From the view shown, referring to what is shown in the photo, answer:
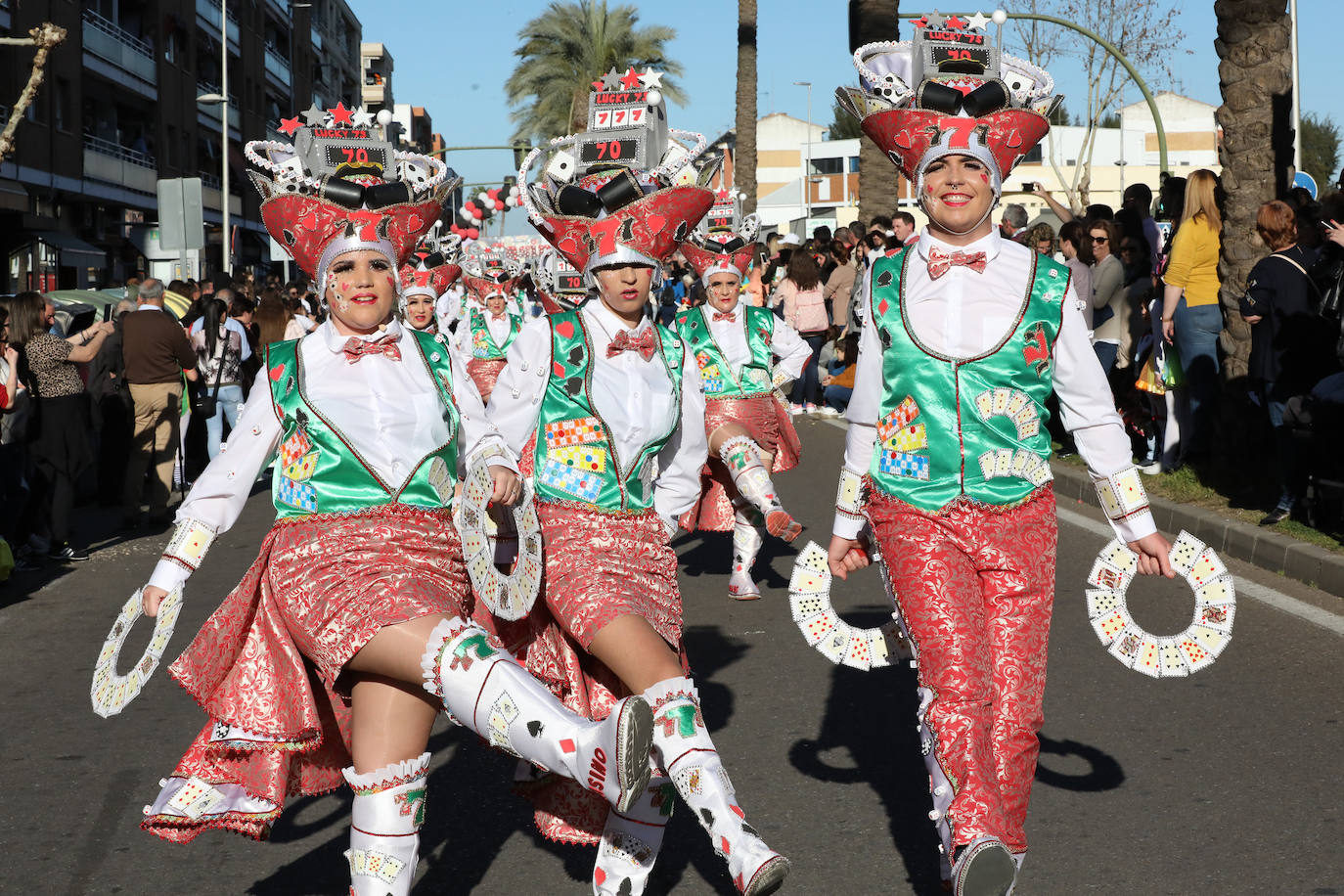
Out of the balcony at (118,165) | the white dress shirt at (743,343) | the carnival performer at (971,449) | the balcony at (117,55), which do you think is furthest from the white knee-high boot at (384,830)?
the balcony at (117,55)

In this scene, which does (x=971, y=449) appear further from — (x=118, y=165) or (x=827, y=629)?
(x=118, y=165)

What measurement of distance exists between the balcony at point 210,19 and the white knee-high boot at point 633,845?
60.2m

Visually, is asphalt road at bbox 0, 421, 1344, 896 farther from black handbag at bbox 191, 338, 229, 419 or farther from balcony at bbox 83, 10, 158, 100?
balcony at bbox 83, 10, 158, 100

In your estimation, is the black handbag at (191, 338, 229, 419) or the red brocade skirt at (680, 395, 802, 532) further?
the black handbag at (191, 338, 229, 419)

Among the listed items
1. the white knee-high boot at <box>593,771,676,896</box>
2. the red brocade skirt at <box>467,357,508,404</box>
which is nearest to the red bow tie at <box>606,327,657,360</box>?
the white knee-high boot at <box>593,771,676,896</box>

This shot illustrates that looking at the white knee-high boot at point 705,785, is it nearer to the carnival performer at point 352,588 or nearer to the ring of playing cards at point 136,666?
the carnival performer at point 352,588

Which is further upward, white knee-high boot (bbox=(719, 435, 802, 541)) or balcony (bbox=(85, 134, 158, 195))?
balcony (bbox=(85, 134, 158, 195))

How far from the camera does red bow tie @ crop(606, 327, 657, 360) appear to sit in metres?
4.89

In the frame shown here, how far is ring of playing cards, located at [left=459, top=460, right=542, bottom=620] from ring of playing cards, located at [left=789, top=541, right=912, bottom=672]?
780 mm

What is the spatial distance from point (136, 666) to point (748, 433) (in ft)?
19.1

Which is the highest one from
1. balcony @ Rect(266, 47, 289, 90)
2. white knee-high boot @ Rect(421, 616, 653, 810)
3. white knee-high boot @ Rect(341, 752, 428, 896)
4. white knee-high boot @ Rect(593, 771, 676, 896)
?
balcony @ Rect(266, 47, 289, 90)

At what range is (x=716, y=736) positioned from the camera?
629 cm

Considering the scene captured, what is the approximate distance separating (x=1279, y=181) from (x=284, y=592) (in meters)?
9.62

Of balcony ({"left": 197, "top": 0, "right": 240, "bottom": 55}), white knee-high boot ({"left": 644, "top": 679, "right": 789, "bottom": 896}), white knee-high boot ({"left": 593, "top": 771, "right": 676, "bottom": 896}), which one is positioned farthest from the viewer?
balcony ({"left": 197, "top": 0, "right": 240, "bottom": 55})
